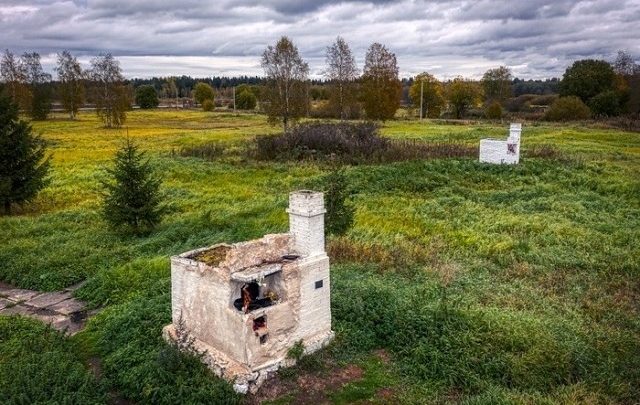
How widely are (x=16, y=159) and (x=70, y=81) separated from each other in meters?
46.7

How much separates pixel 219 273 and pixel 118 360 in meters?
2.51

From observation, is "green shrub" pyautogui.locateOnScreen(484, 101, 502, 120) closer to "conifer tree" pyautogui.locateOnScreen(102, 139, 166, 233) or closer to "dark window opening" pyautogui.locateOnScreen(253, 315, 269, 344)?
"conifer tree" pyautogui.locateOnScreen(102, 139, 166, 233)

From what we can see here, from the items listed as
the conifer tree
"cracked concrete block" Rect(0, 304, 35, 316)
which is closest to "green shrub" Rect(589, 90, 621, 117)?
the conifer tree

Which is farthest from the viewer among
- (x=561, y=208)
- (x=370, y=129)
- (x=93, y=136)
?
(x=93, y=136)

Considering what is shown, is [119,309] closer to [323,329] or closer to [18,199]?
[323,329]

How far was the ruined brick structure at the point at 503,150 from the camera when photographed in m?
24.7

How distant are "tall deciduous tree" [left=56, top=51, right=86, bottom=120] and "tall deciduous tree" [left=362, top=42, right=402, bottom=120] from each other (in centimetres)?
3513

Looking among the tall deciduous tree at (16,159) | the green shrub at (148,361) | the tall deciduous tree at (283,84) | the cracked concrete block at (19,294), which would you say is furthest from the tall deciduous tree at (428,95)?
the green shrub at (148,361)

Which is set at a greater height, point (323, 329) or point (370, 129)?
point (370, 129)

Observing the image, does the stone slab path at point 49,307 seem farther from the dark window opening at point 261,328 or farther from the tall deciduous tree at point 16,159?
the tall deciduous tree at point 16,159

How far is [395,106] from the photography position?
48.9 meters

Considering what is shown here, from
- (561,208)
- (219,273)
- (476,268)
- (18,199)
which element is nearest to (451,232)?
(476,268)

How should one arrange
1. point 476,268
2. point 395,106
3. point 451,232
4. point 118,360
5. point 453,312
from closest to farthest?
point 118,360 → point 453,312 → point 476,268 → point 451,232 → point 395,106

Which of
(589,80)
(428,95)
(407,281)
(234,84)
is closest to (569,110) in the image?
(589,80)
